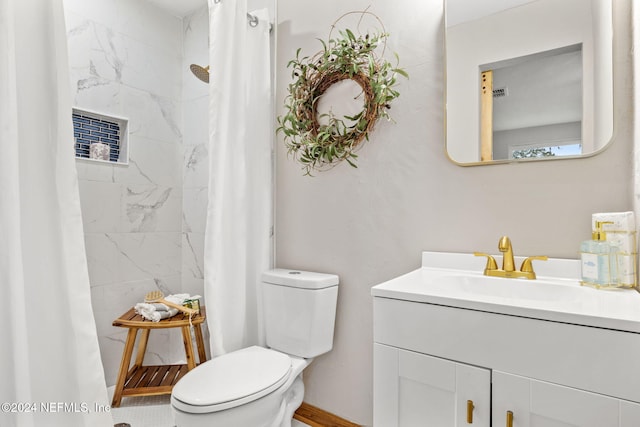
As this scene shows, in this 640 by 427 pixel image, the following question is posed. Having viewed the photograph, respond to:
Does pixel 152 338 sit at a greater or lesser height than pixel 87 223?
lesser

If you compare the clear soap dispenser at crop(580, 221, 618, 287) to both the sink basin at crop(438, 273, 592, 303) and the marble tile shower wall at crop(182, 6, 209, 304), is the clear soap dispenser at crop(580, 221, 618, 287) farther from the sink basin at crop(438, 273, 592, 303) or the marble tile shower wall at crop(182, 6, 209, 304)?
the marble tile shower wall at crop(182, 6, 209, 304)

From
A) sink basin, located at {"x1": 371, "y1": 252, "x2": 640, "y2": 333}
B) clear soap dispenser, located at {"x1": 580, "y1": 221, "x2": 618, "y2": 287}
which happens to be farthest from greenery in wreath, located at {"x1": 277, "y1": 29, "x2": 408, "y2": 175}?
clear soap dispenser, located at {"x1": 580, "y1": 221, "x2": 618, "y2": 287}

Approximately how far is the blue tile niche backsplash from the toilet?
4.27 ft

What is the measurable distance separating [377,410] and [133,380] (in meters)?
1.58

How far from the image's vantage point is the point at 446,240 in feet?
4.78

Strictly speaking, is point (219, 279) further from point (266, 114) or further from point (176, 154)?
point (176, 154)

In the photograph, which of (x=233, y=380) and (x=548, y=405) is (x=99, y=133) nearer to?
(x=233, y=380)

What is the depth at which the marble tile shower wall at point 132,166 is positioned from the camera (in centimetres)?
208

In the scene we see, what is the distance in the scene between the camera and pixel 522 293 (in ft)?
3.85

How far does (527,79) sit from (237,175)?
128 cm

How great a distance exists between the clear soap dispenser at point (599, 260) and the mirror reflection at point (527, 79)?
0.30 meters

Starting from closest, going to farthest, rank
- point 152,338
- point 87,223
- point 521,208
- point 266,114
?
point 521,208 < point 266,114 < point 87,223 < point 152,338

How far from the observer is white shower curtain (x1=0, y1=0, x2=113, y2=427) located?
3.76 feet

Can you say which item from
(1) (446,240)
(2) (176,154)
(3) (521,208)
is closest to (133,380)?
(2) (176,154)
